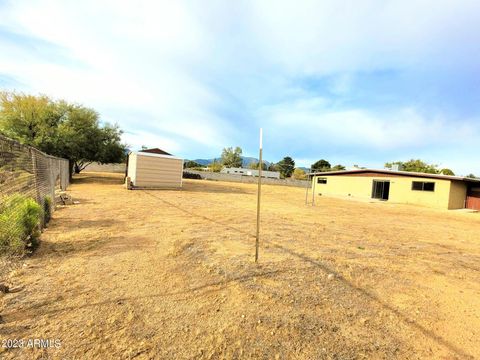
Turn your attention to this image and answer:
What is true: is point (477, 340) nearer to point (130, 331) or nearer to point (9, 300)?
point (130, 331)

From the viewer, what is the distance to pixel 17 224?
4039 millimetres

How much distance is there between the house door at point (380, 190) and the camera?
23281 millimetres

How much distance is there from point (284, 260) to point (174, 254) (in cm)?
186

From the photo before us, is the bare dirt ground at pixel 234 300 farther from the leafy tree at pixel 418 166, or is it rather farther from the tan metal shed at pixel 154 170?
the leafy tree at pixel 418 166

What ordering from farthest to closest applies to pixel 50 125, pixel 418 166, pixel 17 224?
pixel 418 166 < pixel 50 125 < pixel 17 224

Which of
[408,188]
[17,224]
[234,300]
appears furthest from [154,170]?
[408,188]

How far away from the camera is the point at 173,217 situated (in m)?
7.83

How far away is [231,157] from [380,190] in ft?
189

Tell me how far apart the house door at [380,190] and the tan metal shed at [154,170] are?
16.8 meters

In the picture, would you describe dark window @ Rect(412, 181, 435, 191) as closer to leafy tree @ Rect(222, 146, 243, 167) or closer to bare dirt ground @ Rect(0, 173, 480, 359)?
bare dirt ground @ Rect(0, 173, 480, 359)

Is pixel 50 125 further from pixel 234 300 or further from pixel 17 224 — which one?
Result: pixel 234 300

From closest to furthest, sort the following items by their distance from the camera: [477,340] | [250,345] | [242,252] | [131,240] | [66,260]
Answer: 1. [250,345]
2. [477,340]
3. [66,260]
4. [242,252]
5. [131,240]

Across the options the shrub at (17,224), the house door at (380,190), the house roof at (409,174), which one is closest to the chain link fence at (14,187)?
the shrub at (17,224)

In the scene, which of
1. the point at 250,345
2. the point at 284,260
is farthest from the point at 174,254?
the point at 250,345
